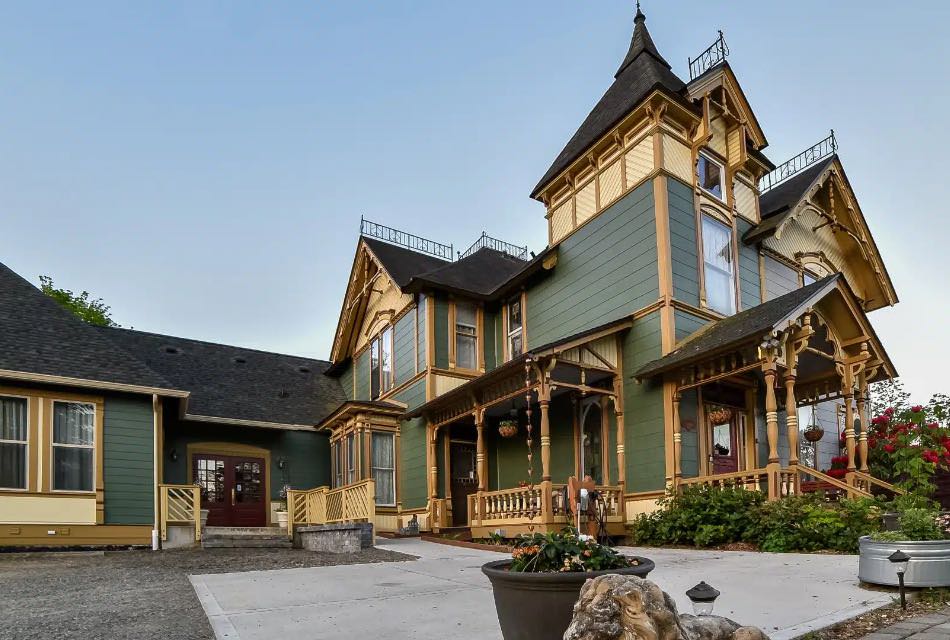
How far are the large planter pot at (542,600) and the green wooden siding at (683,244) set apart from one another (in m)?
9.63

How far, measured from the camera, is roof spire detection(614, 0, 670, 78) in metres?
15.8

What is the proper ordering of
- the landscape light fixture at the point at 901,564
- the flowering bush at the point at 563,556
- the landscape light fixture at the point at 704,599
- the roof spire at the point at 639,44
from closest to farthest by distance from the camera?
1. the landscape light fixture at the point at 704,599
2. the flowering bush at the point at 563,556
3. the landscape light fixture at the point at 901,564
4. the roof spire at the point at 639,44

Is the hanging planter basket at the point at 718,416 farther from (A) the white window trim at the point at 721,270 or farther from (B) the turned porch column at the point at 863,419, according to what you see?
(B) the turned porch column at the point at 863,419

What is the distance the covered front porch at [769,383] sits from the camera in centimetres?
1086

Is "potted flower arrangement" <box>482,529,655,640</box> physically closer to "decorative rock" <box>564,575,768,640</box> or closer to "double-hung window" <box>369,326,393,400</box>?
"decorative rock" <box>564,575,768,640</box>

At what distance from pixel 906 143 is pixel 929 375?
13588 mm

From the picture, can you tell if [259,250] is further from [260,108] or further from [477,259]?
[477,259]

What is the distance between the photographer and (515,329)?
675 inches

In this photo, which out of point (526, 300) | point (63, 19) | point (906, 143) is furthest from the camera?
point (526, 300)

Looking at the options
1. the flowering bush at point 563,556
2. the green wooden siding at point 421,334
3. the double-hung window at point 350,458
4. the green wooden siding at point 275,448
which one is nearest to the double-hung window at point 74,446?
the green wooden siding at point 275,448

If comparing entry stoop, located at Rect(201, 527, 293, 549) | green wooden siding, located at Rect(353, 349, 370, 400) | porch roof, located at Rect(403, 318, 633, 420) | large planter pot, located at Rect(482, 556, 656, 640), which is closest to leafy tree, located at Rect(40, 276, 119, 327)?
green wooden siding, located at Rect(353, 349, 370, 400)

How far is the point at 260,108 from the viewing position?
60.1 ft

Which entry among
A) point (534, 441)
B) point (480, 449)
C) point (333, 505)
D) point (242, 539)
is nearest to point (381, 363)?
point (333, 505)

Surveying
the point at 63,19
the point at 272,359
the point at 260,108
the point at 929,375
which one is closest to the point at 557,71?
the point at 260,108
